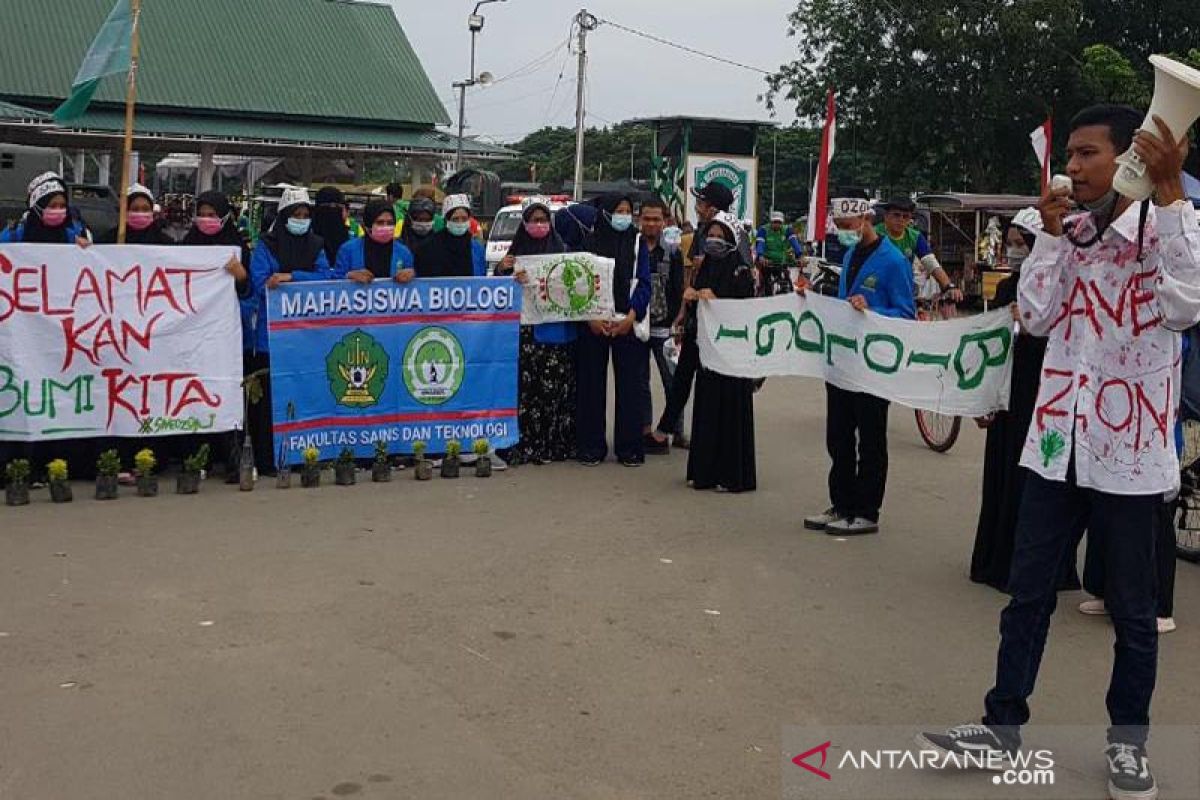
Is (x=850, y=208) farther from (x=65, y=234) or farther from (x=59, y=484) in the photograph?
(x=65, y=234)

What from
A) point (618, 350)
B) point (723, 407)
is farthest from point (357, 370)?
point (723, 407)

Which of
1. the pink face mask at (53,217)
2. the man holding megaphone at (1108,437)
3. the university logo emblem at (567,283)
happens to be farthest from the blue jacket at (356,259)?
the man holding megaphone at (1108,437)

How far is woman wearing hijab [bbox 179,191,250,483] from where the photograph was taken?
8969mm

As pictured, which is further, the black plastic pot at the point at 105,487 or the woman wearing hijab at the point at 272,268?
the woman wearing hijab at the point at 272,268

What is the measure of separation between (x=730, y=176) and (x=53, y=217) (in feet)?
82.9

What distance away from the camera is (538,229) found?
9.91 meters

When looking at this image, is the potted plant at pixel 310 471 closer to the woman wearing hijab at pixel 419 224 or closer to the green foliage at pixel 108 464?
the green foliage at pixel 108 464

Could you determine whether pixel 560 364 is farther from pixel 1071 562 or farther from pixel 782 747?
pixel 782 747

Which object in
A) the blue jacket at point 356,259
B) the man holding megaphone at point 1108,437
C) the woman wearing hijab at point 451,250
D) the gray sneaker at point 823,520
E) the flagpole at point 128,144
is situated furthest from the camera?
the woman wearing hijab at point 451,250

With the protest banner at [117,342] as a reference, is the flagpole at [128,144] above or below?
above

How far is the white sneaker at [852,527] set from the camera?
7773 millimetres

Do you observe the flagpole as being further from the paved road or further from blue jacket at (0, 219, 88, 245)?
the paved road

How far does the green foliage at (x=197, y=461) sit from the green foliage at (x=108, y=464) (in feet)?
1.36

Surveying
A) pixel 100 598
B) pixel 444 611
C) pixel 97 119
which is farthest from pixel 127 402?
pixel 97 119
